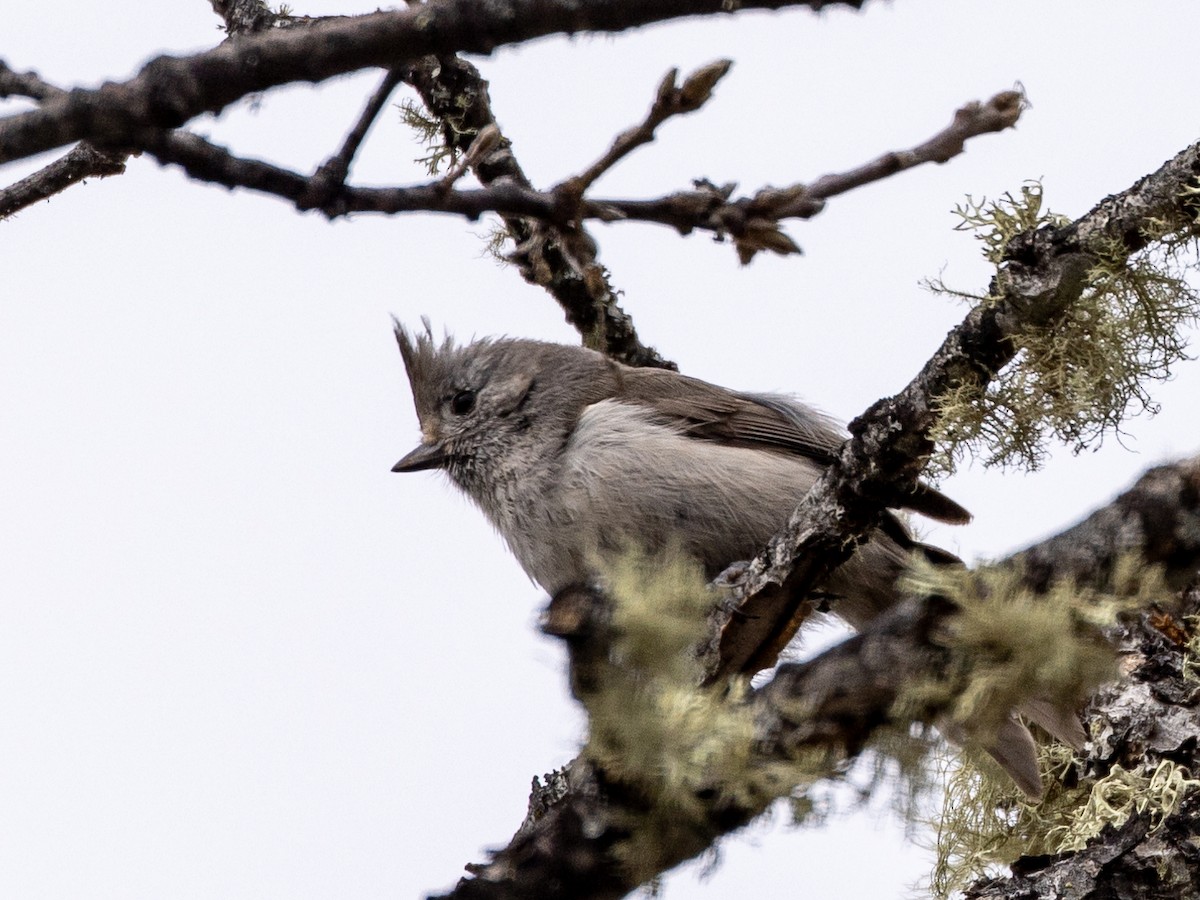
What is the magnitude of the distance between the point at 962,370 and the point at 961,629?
0.84 m

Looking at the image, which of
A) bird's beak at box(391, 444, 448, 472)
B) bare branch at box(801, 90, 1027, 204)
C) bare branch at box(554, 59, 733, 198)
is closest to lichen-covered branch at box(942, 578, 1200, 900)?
bare branch at box(801, 90, 1027, 204)

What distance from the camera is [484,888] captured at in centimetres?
→ 223

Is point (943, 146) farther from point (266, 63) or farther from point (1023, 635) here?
point (266, 63)

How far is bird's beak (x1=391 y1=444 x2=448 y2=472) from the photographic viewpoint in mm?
4547

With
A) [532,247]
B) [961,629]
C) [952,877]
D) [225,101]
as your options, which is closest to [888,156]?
[532,247]

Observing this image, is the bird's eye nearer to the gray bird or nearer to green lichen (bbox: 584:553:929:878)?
the gray bird

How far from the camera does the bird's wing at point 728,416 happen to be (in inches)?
164

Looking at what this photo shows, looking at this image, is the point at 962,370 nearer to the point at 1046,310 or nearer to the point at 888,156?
the point at 1046,310

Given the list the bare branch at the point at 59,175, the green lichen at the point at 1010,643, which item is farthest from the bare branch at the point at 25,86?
the bare branch at the point at 59,175

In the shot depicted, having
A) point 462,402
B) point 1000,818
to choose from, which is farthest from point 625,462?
point 1000,818

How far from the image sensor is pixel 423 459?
4.57m

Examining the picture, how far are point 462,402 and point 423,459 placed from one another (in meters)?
0.24

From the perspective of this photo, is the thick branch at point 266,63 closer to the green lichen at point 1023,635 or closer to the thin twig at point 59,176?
the green lichen at point 1023,635

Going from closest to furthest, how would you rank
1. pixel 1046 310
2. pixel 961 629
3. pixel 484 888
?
pixel 961 629, pixel 484 888, pixel 1046 310
